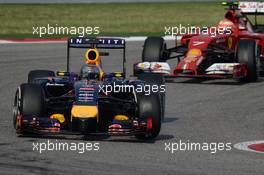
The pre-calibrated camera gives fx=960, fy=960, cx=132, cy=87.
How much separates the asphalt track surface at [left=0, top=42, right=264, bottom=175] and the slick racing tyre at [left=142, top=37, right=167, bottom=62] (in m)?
0.74

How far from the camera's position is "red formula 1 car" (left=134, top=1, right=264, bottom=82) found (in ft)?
67.2

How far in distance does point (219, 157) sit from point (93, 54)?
347 cm

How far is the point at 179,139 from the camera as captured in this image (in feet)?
43.3

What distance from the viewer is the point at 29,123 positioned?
496 inches

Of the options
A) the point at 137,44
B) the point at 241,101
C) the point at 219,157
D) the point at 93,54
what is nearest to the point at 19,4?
the point at 137,44

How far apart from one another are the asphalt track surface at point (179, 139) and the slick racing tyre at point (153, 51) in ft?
2.42

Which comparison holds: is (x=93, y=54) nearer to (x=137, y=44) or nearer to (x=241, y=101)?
(x=241, y=101)

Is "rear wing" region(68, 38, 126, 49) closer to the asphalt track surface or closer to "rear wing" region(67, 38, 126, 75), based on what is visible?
"rear wing" region(67, 38, 126, 75)

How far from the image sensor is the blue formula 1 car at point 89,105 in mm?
12664

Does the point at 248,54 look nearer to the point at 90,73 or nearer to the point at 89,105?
the point at 90,73

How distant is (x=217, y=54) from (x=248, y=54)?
0.89 metres

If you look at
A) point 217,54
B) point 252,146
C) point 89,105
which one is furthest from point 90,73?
point 217,54

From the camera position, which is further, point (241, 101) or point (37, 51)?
point (37, 51)

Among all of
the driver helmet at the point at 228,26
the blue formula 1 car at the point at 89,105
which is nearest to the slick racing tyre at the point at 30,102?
the blue formula 1 car at the point at 89,105
